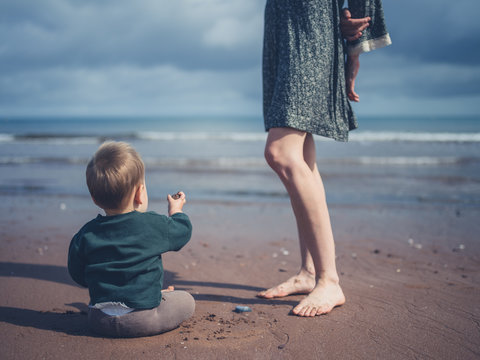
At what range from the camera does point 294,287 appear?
8.66ft

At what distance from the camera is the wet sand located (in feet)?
6.24

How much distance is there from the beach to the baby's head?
697 mm

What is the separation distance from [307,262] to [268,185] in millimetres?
5212

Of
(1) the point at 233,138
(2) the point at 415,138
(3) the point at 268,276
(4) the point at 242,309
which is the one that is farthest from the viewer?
(1) the point at 233,138

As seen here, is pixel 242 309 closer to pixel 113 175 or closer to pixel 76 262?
pixel 76 262

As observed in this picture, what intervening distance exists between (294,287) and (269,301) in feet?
0.65

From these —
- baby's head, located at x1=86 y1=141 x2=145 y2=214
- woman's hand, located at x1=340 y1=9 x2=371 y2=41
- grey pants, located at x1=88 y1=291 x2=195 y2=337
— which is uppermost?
woman's hand, located at x1=340 y1=9 x2=371 y2=41

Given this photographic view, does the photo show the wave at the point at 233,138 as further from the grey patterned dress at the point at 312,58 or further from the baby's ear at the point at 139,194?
the baby's ear at the point at 139,194

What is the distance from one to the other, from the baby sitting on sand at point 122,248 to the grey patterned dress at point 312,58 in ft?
2.85

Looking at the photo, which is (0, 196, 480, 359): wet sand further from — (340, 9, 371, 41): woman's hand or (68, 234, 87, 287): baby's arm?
(340, 9, 371, 41): woman's hand

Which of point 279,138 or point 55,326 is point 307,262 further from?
point 55,326

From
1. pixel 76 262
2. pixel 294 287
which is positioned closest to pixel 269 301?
pixel 294 287

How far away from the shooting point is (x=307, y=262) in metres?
2.71

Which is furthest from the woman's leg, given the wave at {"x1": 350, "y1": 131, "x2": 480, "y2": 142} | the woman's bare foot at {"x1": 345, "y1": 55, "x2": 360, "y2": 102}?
the wave at {"x1": 350, "y1": 131, "x2": 480, "y2": 142}
